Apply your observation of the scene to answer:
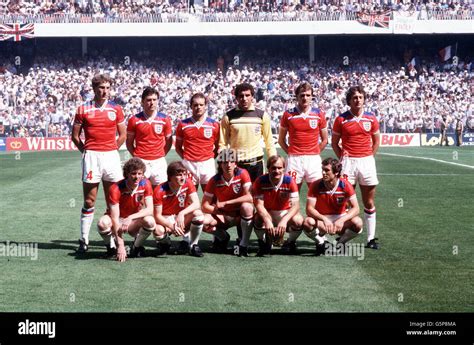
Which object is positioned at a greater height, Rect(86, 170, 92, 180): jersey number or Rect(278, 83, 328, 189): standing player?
Rect(278, 83, 328, 189): standing player

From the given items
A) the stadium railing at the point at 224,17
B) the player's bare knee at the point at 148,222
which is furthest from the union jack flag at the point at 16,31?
the player's bare knee at the point at 148,222

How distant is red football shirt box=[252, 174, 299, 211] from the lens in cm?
1045

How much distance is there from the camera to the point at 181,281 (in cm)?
866

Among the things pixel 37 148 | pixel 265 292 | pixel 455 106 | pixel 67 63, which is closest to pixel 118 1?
pixel 67 63

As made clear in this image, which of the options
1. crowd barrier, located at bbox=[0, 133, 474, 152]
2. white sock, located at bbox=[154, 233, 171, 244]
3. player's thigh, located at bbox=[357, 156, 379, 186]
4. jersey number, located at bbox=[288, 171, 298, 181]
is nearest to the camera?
white sock, located at bbox=[154, 233, 171, 244]

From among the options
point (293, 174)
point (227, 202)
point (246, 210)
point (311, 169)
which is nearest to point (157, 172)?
point (227, 202)

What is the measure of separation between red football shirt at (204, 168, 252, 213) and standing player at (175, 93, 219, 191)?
450 millimetres

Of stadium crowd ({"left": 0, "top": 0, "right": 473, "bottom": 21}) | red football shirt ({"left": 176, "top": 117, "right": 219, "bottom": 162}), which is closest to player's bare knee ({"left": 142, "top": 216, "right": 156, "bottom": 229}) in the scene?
red football shirt ({"left": 176, "top": 117, "right": 219, "bottom": 162})

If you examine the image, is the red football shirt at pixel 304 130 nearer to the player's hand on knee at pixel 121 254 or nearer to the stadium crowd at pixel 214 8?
the player's hand on knee at pixel 121 254

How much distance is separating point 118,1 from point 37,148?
15665mm

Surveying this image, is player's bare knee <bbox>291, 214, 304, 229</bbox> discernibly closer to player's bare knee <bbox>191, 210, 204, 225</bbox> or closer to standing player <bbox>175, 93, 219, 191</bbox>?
player's bare knee <bbox>191, 210, 204, 225</bbox>

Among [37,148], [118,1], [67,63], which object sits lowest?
[37,148]

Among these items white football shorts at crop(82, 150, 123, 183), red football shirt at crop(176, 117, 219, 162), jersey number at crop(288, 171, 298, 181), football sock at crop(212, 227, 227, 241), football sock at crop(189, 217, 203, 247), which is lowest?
football sock at crop(212, 227, 227, 241)
